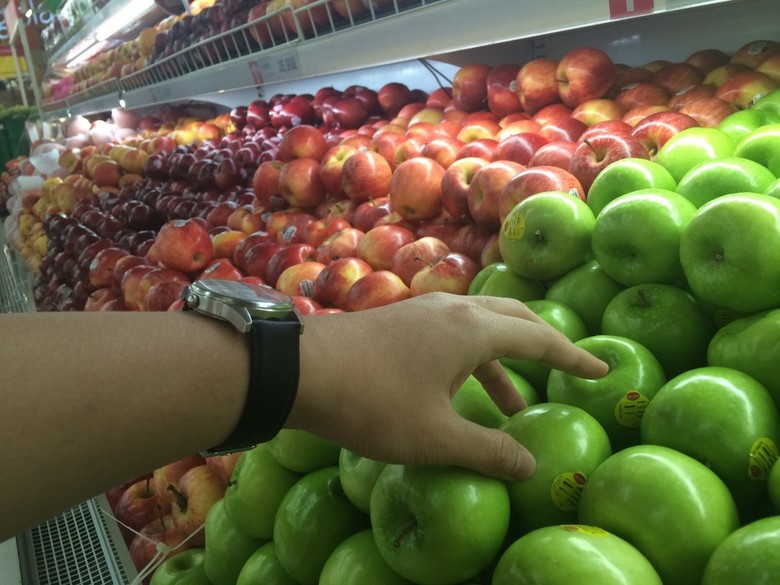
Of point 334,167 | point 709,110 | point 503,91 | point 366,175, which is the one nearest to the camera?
point 709,110

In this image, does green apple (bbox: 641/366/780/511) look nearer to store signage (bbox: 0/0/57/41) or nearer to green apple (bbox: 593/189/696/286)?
green apple (bbox: 593/189/696/286)

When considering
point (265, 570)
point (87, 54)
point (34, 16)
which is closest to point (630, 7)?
point (265, 570)

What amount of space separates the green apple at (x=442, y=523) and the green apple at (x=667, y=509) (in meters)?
0.11

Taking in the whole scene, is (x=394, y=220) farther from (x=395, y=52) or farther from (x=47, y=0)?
(x=47, y=0)

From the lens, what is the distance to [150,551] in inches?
56.0

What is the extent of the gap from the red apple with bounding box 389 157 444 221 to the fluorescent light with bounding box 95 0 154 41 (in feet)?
9.18

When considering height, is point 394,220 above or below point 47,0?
below

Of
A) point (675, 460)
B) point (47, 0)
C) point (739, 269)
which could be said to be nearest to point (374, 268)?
point (739, 269)

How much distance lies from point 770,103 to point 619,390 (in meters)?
1.00

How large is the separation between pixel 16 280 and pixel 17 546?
131 inches

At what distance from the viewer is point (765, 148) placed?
3.94ft

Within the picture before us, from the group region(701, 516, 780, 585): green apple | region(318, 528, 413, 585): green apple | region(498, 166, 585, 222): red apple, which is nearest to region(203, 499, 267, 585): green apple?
region(318, 528, 413, 585): green apple

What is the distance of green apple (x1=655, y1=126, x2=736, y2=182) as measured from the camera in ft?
4.27

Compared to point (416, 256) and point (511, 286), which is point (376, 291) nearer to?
point (416, 256)
